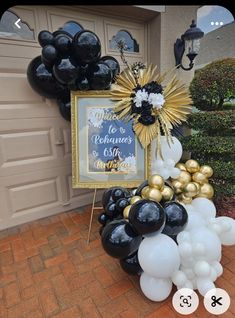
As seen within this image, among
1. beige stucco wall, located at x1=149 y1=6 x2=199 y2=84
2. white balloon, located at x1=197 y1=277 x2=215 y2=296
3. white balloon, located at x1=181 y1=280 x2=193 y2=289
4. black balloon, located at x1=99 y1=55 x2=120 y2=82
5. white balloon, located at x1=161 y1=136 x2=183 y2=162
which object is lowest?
white balloon, located at x1=181 y1=280 x2=193 y2=289

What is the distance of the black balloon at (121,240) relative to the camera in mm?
1396

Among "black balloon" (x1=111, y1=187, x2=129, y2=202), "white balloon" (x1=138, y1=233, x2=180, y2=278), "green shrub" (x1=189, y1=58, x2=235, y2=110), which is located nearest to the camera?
"white balloon" (x1=138, y1=233, x2=180, y2=278)

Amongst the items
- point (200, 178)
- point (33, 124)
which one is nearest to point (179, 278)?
point (200, 178)

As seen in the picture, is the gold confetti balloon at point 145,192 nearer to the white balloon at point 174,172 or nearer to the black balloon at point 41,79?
the white balloon at point 174,172

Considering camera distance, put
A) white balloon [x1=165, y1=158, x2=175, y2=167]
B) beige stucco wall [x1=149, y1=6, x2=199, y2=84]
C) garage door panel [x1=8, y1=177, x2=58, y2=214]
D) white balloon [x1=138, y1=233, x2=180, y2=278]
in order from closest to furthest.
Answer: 1. white balloon [x1=138, y1=233, x2=180, y2=278]
2. white balloon [x1=165, y1=158, x2=175, y2=167]
3. garage door panel [x1=8, y1=177, x2=58, y2=214]
4. beige stucco wall [x1=149, y1=6, x2=199, y2=84]

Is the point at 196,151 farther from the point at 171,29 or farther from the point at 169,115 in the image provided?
the point at 171,29

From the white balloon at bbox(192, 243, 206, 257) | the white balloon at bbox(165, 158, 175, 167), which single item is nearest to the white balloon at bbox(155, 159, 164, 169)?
the white balloon at bbox(165, 158, 175, 167)

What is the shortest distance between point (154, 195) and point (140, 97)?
0.86m

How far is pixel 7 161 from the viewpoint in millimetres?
2227

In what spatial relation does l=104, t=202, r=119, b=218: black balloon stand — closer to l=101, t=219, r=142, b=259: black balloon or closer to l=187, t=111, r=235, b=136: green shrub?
l=101, t=219, r=142, b=259: black balloon

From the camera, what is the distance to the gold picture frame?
2.02 metres

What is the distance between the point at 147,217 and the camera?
4.36 feet

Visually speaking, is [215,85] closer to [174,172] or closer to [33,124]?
[174,172]

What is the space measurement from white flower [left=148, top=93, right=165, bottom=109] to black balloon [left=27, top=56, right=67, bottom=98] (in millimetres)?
869
